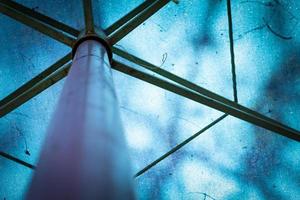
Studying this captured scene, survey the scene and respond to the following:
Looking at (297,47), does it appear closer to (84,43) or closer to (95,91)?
(84,43)

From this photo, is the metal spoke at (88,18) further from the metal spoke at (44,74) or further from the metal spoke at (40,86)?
the metal spoke at (44,74)

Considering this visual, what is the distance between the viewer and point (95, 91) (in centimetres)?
312

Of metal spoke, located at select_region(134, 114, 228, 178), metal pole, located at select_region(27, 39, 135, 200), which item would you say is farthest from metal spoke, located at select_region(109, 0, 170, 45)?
metal spoke, located at select_region(134, 114, 228, 178)

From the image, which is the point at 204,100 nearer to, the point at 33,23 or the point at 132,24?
the point at 132,24

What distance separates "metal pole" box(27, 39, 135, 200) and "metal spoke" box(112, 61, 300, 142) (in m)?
2.68

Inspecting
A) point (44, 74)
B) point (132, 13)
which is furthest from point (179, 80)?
point (44, 74)

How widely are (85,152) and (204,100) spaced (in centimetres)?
424

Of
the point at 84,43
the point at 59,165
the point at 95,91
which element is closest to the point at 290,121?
the point at 84,43

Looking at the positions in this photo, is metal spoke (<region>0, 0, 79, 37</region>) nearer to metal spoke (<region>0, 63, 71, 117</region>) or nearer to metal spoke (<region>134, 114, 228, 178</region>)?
metal spoke (<region>0, 63, 71, 117</region>)

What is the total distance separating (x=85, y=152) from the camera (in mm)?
2211

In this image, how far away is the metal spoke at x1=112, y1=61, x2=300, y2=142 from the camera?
6.00 metres

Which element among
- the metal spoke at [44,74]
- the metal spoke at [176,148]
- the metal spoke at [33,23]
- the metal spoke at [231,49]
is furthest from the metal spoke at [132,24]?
the metal spoke at [176,148]

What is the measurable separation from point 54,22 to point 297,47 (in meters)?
4.40

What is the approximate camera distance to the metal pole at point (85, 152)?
190 cm
